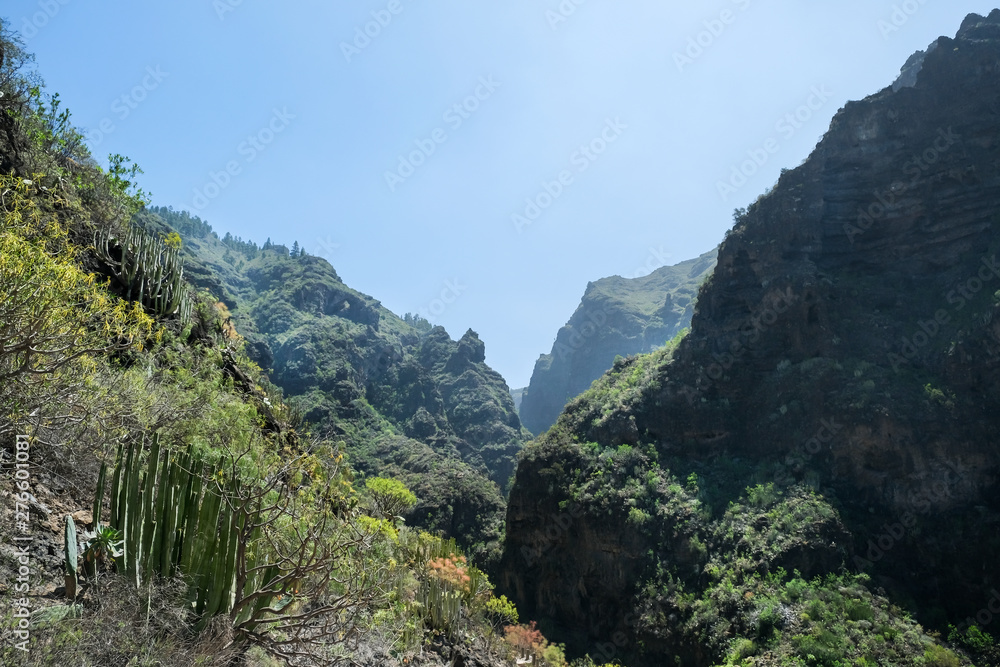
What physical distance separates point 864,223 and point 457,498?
29.3 m

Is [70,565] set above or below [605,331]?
below

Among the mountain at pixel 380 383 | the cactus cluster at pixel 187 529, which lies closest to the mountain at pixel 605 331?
the mountain at pixel 380 383

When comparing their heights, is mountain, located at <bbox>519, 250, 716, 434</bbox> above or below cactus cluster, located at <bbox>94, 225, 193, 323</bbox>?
above

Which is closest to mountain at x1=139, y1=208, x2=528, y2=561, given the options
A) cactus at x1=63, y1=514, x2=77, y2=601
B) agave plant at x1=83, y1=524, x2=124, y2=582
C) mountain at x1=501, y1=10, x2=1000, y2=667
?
mountain at x1=501, y1=10, x2=1000, y2=667

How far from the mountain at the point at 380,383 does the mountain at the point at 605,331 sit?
75.0ft

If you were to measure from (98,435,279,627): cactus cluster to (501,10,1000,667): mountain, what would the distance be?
1606cm

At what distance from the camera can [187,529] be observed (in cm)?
411

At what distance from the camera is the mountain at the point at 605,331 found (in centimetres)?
8812

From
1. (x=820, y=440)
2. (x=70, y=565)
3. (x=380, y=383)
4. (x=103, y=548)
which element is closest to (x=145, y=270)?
(x=103, y=548)

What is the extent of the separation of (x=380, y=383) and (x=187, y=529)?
58469 millimetres

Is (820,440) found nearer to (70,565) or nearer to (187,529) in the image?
(187,529)

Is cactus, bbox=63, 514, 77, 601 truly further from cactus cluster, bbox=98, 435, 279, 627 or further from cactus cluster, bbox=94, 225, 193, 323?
cactus cluster, bbox=94, 225, 193, 323

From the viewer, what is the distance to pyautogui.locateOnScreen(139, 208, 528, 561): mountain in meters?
39.5

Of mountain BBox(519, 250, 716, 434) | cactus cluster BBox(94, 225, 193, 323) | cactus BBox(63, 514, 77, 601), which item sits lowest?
cactus BBox(63, 514, 77, 601)
